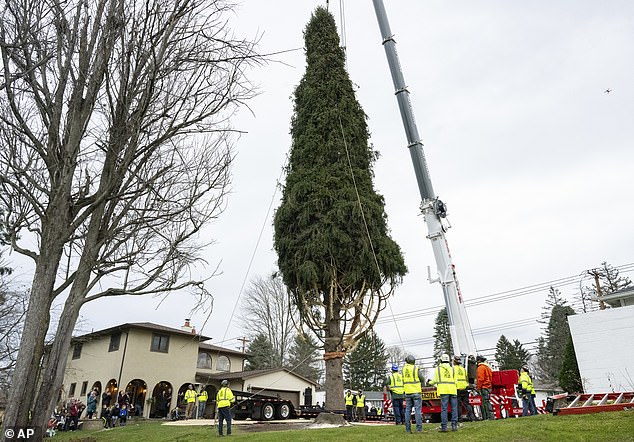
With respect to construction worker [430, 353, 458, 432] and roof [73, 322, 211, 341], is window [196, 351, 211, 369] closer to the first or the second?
roof [73, 322, 211, 341]

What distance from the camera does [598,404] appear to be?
10211 millimetres

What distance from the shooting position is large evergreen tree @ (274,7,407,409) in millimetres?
15828

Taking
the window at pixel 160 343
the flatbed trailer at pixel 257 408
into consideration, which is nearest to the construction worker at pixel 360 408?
the flatbed trailer at pixel 257 408

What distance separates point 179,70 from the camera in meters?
8.08

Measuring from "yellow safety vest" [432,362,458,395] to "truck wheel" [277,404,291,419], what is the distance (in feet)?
37.5

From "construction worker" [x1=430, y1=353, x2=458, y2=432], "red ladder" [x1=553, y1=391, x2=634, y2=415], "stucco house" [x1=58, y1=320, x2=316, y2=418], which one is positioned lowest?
"red ladder" [x1=553, y1=391, x2=634, y2=415]

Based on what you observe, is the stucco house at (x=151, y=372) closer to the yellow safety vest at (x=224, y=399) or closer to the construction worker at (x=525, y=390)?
the yellow safety vest at (x=224, y=399)

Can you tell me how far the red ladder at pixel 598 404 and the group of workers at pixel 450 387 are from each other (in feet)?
5.97

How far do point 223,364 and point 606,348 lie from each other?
88.7 ft

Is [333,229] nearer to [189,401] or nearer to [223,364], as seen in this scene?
[189,401]

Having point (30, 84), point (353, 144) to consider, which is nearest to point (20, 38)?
point (30, 84)

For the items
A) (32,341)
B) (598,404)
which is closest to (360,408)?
(598,404)

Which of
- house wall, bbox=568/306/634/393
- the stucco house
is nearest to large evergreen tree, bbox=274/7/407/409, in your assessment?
house wall, bbox=568/306/634/393

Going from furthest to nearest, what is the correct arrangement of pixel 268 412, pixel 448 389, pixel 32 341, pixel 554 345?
pixel 554 345, pixel 268 412, pixel 448 389, pixel 32 341
